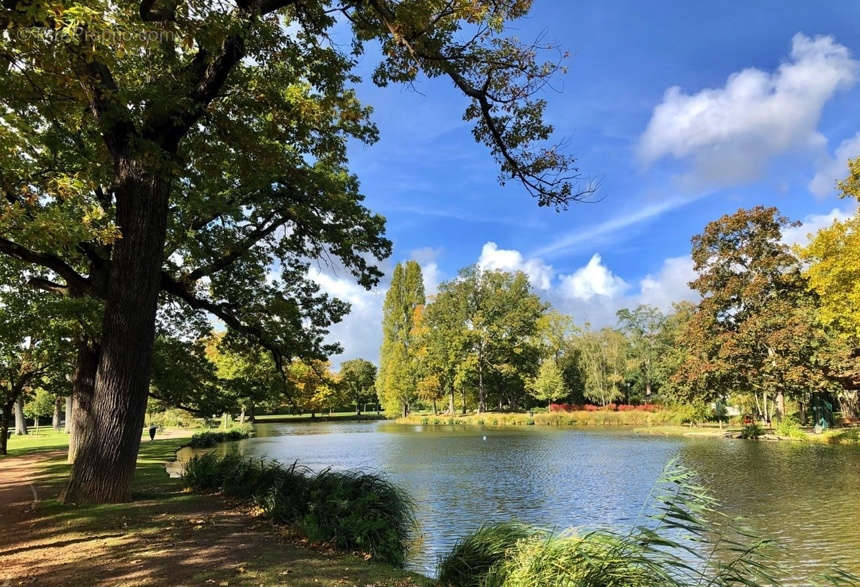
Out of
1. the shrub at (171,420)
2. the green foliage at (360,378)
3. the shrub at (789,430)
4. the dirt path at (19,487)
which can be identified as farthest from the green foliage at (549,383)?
the dirt path at (19,487)

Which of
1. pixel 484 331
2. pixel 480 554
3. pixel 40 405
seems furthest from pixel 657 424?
pixel 40 405

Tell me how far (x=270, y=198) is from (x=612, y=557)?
10.7 meters

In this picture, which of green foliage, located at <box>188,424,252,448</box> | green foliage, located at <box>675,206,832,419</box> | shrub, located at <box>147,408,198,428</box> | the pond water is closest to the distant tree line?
green foliage, located at <box>675,206,832,419</box>

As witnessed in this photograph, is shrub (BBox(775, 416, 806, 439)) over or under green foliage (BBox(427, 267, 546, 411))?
under

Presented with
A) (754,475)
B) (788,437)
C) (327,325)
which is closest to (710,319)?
(788,437)

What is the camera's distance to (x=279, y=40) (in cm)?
762

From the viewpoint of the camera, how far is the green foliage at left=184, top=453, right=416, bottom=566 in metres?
6.66

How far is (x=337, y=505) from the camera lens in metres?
7.27

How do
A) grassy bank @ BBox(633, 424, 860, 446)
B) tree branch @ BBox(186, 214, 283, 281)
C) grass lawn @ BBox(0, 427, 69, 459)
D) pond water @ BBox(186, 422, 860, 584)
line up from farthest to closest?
1. grassy bank @ BBox(633, 424, 860, 446)
2. grass lawn @ BBox(0, 427, 69, 459)
3. tree branch @ BBox(186, 214, 283, 281)
4. pond water @ BBox(186, 422, 860, 584)

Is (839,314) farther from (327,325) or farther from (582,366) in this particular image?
(582,366)

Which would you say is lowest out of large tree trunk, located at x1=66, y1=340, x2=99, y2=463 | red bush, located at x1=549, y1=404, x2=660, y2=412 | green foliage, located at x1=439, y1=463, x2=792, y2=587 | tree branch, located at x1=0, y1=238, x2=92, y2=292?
red bush, located at x1=549, y1=404, x2=660, y2=412

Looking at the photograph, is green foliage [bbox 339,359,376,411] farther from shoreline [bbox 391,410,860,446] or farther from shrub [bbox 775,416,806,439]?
shrub [bbox 775,416,806,439]

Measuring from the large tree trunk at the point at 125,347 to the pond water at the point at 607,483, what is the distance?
448 centimetres

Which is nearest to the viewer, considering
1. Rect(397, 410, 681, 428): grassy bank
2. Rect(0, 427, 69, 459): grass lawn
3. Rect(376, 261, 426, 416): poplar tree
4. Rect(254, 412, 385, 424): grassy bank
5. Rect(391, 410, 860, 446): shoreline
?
Rect(0, 427, 69, 459): grass lawn
